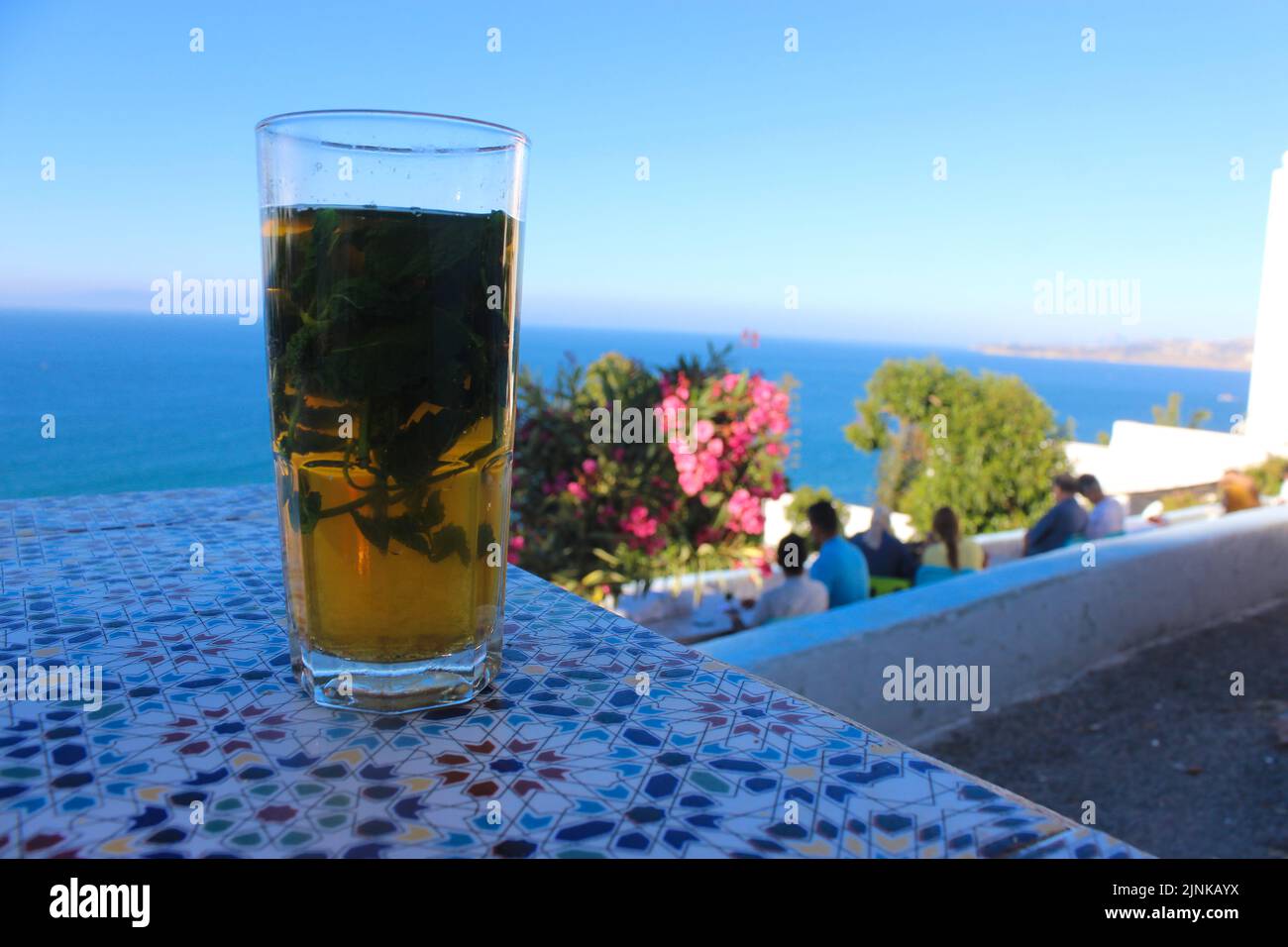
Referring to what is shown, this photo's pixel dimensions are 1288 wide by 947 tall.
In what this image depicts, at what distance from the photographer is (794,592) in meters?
4.87

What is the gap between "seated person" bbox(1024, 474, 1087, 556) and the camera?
675 cm

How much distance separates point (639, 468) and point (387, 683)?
4928 millimetres

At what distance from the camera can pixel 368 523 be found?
750 millimetres

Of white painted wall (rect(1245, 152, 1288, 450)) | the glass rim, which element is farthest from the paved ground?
white painted wall (rect(1245, 152, 1288, 450))

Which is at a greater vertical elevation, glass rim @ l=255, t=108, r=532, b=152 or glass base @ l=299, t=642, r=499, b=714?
glass rim @ l=255, t=108, r=532, b=152

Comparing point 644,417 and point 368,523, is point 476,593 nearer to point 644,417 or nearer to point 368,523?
point 368,523

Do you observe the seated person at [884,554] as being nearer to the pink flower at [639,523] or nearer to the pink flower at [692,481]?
the pink flower at [692,481]

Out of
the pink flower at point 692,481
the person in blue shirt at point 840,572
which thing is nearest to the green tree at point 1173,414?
the person in blue shirt at point 840,572

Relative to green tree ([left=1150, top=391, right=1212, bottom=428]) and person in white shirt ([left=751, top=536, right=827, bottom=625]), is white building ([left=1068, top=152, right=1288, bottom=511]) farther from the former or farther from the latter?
person in white shirt ([left=751, top=536, right=827, bottom=625])

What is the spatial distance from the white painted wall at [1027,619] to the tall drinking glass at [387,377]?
6.69 feet

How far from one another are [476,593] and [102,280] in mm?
38794

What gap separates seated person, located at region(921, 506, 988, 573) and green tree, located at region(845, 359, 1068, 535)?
5.60 m

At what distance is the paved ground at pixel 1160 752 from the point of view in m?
3.94

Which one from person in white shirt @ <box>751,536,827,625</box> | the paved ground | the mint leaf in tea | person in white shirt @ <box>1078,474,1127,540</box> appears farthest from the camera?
person in white shirt @ <box>1078,474,1127,540</box>
